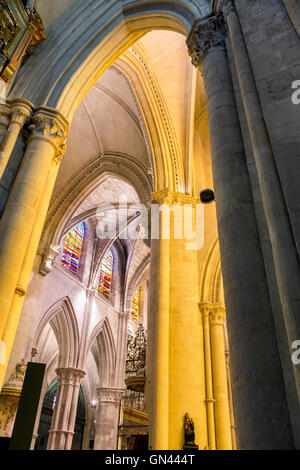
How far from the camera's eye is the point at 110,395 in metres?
16.0

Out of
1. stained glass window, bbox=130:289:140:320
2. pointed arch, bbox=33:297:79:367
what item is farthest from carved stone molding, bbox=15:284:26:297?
stained glass window, bbox=130:289:140:320

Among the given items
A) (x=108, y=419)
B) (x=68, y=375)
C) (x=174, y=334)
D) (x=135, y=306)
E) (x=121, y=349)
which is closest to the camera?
(x=174, y=334)

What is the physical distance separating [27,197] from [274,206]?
3.07 metres

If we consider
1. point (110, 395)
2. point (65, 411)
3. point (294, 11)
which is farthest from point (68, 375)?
point (294, 11)

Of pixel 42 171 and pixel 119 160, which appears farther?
pixel 119 160

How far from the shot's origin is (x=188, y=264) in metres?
7.23

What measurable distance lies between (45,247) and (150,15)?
26.1 ft

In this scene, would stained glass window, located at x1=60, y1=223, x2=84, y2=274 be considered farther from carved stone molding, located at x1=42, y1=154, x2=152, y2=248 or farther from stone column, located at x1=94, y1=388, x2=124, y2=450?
stone column, located at x1=94, y1=388, x2=124, y2=450

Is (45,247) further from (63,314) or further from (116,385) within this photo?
(116,385)

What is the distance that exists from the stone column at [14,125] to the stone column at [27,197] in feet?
0.51

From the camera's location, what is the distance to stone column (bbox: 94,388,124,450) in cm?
1483

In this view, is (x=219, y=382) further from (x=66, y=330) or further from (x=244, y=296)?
(x=66, y=330)

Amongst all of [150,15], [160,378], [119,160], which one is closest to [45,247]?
[119,160]

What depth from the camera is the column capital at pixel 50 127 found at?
4828mm
